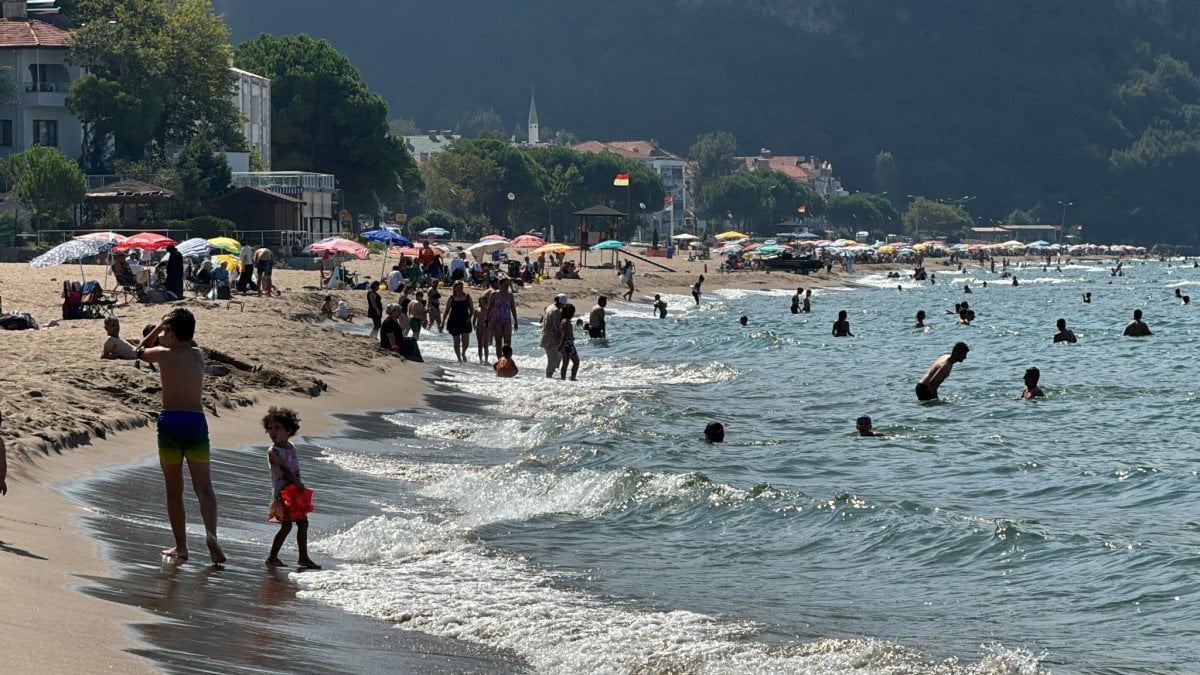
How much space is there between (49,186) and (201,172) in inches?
305

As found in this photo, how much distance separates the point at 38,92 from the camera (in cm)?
6562

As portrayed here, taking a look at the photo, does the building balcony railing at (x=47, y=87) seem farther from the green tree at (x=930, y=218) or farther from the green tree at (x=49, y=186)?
the green tree at (x=930, y=218)

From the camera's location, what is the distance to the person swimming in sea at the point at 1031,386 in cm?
2417

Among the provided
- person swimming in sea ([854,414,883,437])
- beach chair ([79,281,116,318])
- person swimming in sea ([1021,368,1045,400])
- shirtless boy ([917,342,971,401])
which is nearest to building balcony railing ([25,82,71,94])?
beach chair ([79,281,116,318])

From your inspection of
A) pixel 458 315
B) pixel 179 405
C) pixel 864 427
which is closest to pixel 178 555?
pixel 179 405

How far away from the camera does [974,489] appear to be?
15.8 meters

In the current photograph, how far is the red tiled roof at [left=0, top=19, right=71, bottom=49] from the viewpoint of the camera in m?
65.0

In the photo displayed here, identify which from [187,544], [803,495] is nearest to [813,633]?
[187,544]

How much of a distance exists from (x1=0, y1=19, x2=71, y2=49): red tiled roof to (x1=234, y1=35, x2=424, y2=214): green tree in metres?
17.3

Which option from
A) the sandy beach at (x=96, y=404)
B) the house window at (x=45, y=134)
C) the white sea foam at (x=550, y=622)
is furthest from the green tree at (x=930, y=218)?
the white sea foam at (x=550, y=622)

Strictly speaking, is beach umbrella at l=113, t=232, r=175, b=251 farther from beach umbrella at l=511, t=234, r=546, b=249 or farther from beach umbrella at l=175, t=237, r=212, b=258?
beach umbrella at l=511, t=234, r=546, b=249

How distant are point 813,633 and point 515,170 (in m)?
116

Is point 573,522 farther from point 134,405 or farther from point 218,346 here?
point 218,346

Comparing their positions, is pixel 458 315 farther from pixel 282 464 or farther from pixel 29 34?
pixel 29 34
